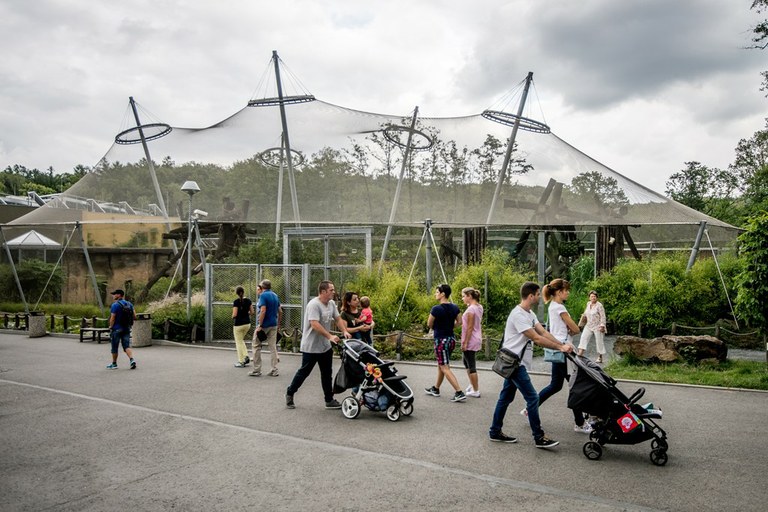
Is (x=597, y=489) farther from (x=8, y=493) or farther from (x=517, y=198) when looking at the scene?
(x=517, y=198)

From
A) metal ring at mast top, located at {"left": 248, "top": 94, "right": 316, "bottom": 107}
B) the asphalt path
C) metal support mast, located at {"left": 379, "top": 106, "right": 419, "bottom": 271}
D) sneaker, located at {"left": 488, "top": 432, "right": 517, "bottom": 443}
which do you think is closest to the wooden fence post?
the asphalt path

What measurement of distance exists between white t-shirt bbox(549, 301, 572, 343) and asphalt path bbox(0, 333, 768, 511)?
3.60ft

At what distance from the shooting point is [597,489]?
4.98 meters

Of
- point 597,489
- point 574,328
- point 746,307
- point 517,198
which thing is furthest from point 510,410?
point 517,198

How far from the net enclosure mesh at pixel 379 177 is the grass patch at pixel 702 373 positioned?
481 cm

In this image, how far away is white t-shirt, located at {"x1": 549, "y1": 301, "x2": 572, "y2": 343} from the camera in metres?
7.25

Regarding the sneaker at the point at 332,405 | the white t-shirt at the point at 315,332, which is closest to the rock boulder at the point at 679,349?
the sneaker at the point at 332,405

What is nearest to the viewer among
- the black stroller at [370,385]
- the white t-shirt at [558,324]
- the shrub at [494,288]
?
the white t-shirt at [558,324]

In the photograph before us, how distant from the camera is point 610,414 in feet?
19.2

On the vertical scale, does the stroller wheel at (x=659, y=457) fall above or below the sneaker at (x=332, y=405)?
above

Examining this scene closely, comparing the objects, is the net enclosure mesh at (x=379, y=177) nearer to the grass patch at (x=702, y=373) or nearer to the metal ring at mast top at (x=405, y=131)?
the metal ring at mast top at (x=405, y=131)

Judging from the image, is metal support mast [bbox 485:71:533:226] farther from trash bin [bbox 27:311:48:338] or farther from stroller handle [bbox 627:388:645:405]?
trash bin [bbox 27:311:48:338]

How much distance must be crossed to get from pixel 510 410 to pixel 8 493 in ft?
18.9

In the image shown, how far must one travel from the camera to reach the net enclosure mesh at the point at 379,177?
51.5 ft
